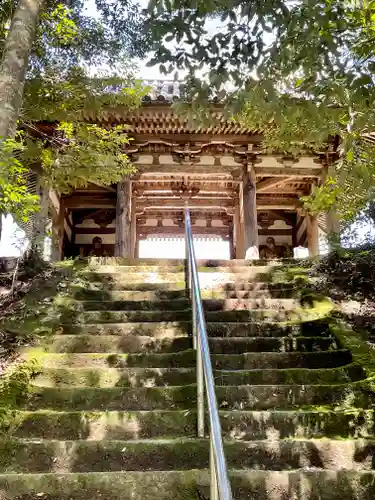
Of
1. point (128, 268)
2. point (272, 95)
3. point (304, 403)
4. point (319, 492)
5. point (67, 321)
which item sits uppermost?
point (272, 95)

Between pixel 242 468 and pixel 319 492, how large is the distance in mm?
534

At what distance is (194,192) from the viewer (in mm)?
15062

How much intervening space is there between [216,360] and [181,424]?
101cm

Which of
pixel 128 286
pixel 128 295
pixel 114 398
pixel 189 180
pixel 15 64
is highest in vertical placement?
pixel 189 180

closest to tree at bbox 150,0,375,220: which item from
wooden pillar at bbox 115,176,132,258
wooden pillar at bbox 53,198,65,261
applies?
wooden pillar at bbox 115,176,132,258

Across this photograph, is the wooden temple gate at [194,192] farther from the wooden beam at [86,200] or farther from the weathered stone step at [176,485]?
the weathered stone step at [176,485]

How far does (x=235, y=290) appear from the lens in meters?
6.61

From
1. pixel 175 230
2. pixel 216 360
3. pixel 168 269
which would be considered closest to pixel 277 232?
pixel 175 230

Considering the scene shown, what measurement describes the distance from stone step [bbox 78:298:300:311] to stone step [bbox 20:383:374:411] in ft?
6.00

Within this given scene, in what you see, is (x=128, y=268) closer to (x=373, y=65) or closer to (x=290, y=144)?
(x=290, y=144)

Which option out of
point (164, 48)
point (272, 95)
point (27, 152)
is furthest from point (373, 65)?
point (27, 152)

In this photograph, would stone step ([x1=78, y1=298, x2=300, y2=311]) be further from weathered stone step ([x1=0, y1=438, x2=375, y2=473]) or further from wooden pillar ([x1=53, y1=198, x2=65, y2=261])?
wooden pillar ([x1=53, y1=198, x2=65, y2=261])

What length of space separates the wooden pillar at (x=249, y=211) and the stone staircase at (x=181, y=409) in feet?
18.7

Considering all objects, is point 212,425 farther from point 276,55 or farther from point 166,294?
point 166,294
